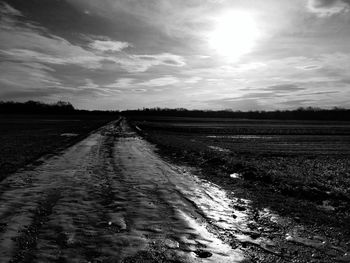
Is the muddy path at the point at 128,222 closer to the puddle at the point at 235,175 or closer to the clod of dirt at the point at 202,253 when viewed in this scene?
the clod of dirt at the point at 202,253

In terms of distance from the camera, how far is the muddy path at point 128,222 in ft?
16.2

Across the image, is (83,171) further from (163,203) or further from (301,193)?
Result: (301,193)

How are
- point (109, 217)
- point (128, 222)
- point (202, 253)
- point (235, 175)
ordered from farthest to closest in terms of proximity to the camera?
point (235, 175), point (109, 217), point (128, 222), point (202, 253)

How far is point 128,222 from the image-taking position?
6.44 metres

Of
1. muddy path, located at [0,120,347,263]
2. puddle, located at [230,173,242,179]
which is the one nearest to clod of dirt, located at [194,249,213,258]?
muddy path, located at [0,120,347,263]

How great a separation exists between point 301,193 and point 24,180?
8166mm

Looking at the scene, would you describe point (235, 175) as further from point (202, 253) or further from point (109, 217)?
point (202, 253)

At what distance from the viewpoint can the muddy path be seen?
194 inches

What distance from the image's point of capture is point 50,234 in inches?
220

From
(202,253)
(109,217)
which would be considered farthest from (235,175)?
(202,253)

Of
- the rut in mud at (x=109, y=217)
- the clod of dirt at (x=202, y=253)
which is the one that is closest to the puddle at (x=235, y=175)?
the rut in mud at (x=109, y=217)

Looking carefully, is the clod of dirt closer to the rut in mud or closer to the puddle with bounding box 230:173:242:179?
the rut in mud

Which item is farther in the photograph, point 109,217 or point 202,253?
point 109,217

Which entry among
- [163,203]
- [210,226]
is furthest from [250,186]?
[210,226]
